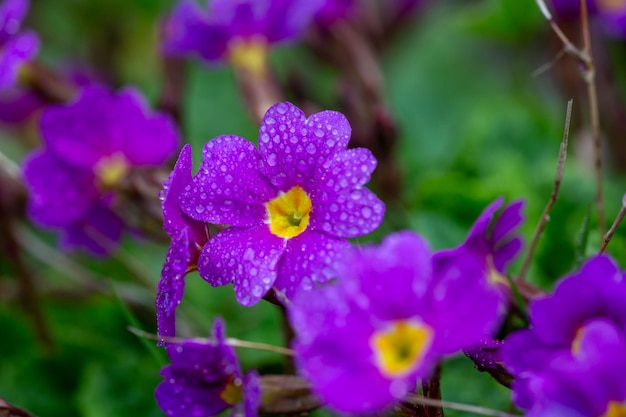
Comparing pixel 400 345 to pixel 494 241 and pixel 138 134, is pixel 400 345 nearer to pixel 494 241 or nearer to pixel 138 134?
pixel 494 241

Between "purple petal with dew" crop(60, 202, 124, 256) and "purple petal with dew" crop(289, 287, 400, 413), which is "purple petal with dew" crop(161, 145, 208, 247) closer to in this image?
"purple petal with dew" crop(289, 287, 400, 413)

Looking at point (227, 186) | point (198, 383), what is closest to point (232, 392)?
point (198, 383)

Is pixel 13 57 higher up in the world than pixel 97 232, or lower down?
higher up

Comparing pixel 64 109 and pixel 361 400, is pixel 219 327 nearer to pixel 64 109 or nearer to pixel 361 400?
pixel 361 400

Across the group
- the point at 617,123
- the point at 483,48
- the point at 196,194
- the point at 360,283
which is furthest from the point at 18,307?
the point at 483,48

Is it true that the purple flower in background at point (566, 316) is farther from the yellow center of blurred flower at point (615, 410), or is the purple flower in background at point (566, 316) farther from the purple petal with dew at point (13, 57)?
the purple petal with dew at point (13, 57)

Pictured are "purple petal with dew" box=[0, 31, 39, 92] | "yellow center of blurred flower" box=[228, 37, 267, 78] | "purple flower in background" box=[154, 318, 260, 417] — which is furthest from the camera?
"yellow center of blurred flower" box=[228, 37, 267, 78]

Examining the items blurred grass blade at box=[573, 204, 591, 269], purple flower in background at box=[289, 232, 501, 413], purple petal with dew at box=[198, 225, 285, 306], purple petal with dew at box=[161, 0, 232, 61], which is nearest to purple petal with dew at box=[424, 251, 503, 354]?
purple flower in background at box=[289, 232, 501, 413]
